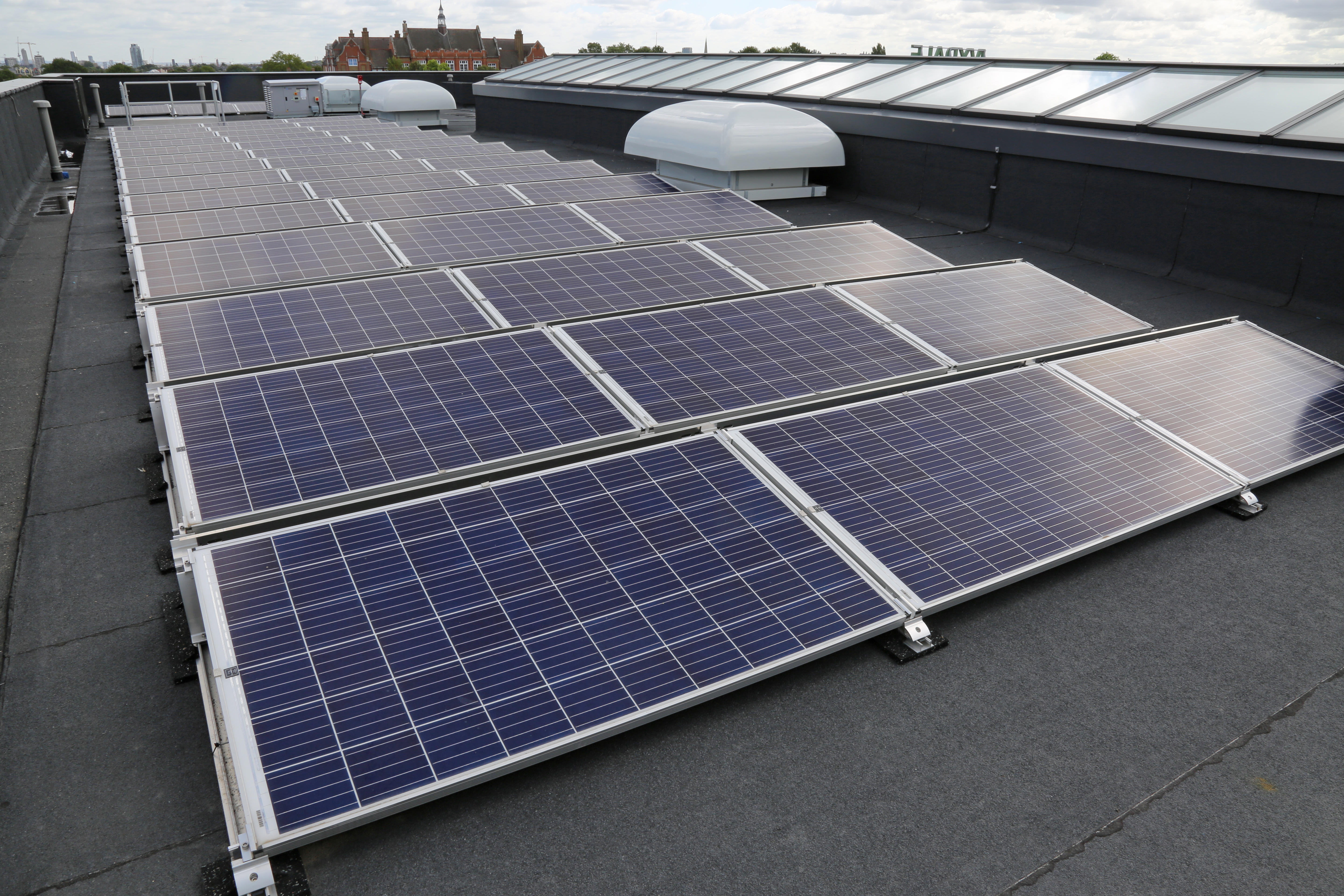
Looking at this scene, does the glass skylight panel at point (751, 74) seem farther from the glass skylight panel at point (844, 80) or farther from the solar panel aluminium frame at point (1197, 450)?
the solar panel aluminium frame at point (1197, 450)

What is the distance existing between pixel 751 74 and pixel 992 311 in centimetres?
2201

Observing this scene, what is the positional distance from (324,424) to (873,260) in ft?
28.9

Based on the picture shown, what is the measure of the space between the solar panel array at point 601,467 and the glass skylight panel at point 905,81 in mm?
12459

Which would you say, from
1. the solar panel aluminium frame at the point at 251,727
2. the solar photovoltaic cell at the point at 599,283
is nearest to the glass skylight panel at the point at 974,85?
the solar photovoltaic cell at the point at 599,283

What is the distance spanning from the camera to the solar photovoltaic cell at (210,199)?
1540cm

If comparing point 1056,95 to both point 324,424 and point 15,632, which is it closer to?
point 324,424

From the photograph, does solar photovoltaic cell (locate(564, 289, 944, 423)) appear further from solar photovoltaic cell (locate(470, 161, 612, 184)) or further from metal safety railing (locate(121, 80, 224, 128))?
metal safety railing (locate(121, 80, 224, 128))

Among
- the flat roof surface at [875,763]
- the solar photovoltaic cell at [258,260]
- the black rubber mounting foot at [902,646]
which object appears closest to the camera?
the flat roof surface at [875,763]

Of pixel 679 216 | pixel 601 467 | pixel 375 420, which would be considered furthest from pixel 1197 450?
pixel 679 216

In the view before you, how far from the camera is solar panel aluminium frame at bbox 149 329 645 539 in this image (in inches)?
225

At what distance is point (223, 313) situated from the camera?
9.05 metres

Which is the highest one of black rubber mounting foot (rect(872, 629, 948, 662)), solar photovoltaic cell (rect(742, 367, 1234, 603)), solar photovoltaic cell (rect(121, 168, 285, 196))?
solar photovoltaic cell (rect(121, 168, 285, 196))

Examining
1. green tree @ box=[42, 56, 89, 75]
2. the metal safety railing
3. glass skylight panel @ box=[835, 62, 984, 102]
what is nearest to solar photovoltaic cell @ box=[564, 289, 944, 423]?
glass skylight panel @ box=[835, 62, 984, 102]

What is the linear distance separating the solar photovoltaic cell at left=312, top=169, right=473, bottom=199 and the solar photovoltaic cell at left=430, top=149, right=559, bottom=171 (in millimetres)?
1165
